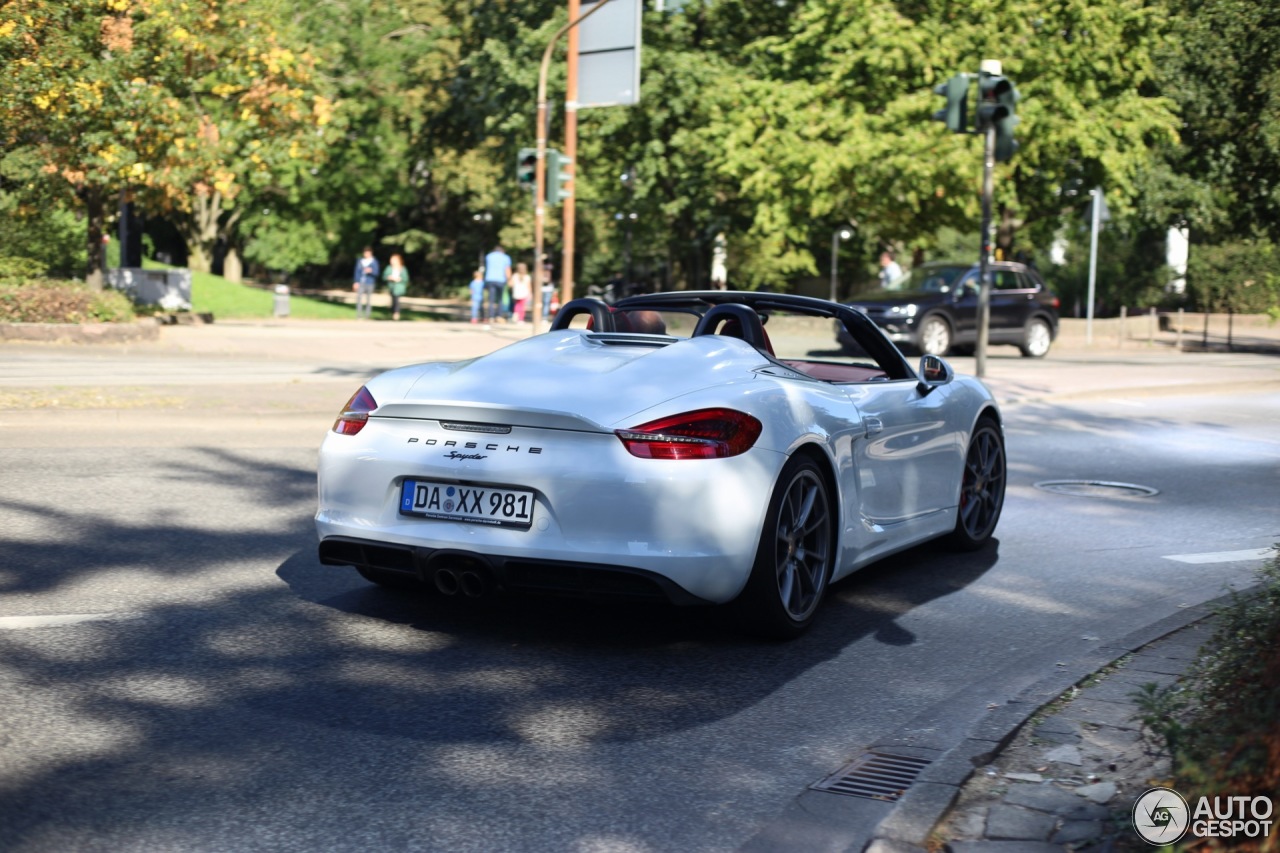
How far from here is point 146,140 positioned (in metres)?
25.5

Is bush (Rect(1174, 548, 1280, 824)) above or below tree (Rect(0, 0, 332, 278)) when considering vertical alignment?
below

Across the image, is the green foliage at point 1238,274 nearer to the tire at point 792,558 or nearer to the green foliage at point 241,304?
the green foliage at point 241,304

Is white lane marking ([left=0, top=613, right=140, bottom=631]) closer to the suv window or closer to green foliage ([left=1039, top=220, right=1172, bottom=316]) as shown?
the suv window

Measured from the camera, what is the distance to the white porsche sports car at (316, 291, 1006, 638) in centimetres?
546

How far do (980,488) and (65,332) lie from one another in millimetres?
17349

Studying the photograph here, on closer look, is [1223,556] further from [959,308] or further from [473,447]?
[959,308]

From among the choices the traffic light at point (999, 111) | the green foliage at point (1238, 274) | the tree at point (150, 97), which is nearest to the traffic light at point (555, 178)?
the traffic light at point (999, 111)

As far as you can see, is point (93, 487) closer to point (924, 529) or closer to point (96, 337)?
point (924, 529)

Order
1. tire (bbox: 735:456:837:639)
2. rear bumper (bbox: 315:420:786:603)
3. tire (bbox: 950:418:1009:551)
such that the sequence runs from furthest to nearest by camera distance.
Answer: tire (bbox: 950:418:1009:551)
tire (bbox: 735:456:837:639)
rear bumper (bbox: 315:420:786:603)

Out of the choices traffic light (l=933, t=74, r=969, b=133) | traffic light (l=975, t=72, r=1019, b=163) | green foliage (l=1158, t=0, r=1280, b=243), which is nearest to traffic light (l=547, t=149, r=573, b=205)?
traffic light (l=933, t=74, r=969, b=133)

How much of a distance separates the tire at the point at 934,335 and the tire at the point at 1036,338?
6.59 feet

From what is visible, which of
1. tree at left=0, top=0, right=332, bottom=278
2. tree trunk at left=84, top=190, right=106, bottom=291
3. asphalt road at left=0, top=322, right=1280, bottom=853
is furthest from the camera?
tree trunk at left=84, top=190, right=106, bottom=291

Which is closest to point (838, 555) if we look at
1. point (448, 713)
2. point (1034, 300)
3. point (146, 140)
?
Result: point (448, 713)

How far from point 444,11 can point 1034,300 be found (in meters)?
23.0
